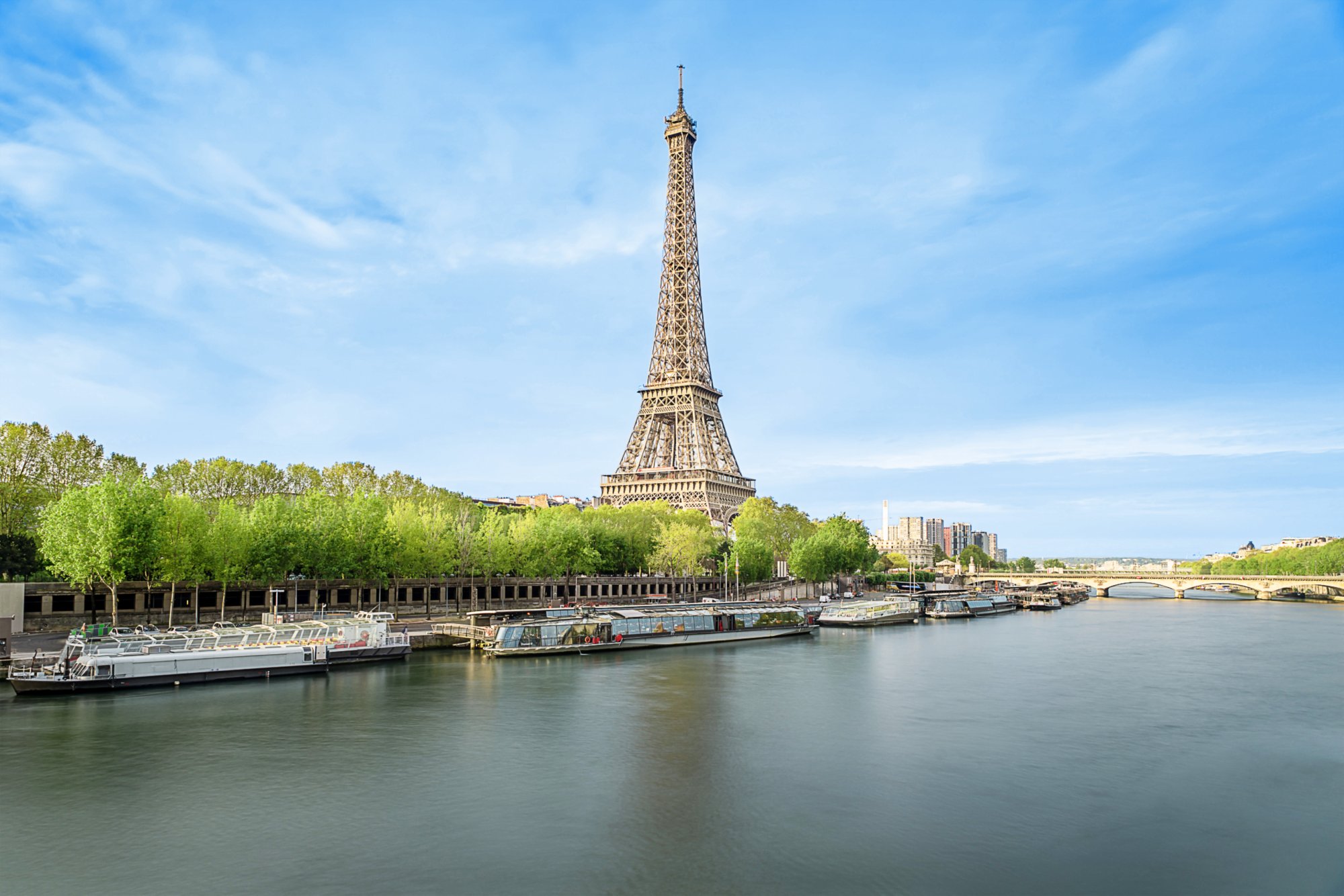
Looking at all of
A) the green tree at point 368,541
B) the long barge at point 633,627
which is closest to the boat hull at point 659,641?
the long barge at point 633,627

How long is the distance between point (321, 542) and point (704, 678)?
2962cm

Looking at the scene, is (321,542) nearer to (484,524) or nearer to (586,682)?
(484,524)

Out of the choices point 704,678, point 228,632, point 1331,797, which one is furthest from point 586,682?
point 1331,797

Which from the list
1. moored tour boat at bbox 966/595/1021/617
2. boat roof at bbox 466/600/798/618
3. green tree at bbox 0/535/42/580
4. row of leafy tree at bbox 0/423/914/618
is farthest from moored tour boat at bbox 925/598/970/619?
green tree at bbox 0/535/42/580

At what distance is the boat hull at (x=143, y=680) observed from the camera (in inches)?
1473

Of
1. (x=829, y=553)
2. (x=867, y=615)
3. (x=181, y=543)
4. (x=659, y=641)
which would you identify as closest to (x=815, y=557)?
(x=829, y=553)

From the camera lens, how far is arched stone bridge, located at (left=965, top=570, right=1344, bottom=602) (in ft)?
454

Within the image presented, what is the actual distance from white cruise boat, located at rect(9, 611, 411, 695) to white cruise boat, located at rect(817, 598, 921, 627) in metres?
45.6

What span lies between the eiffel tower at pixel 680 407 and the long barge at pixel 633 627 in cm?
5095

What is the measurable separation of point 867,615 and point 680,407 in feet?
179

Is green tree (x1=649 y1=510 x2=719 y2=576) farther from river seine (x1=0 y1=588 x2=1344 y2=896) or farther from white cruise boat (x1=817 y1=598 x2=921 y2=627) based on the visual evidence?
river seine (x1=0 y1=588 x2=1344 y2=896)

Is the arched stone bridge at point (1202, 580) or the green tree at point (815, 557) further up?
the green tree at point (815, 557)

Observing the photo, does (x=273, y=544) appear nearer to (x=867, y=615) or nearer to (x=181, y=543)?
(x=181, y=543)

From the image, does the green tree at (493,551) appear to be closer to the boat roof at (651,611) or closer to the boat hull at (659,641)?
the boat roof at (651,611)
